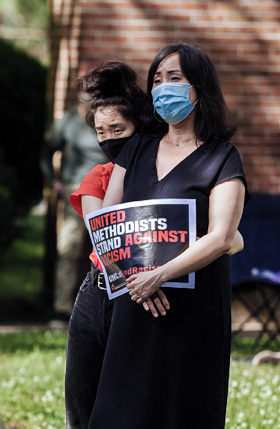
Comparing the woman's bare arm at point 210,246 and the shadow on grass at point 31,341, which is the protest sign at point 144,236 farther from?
the shadow on grass at point 31,341

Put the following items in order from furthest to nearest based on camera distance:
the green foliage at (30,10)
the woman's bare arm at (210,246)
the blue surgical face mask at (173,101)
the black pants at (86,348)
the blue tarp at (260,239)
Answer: the green foliage at (30,10) → the blue tarp at (260,239) → the black pants at (86,348) → the blue surgical face mask at (173,101) → the woman's bare arm at (210,246)

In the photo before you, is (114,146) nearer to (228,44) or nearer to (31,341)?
(31,341)

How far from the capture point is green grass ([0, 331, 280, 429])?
14.0 feet

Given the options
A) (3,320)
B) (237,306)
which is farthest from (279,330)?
(3,320)

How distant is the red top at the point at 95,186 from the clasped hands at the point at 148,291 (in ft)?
1.05

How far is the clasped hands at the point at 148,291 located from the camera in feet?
8.13

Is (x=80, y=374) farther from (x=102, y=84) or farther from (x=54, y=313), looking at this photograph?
(x=54, y=313)

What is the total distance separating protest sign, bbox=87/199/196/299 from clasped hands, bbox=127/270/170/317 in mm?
36

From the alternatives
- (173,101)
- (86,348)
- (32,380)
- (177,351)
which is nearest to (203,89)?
(173,101)

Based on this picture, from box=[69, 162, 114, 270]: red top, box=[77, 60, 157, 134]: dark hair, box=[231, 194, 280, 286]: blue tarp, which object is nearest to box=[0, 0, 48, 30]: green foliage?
box=[231, 194, 280, 286]: blue tarp

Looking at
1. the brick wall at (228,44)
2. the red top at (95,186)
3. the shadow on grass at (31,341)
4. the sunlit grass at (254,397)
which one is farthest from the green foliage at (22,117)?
the red top at (95,186)

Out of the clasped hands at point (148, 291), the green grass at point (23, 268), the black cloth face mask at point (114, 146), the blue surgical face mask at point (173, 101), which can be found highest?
the blue surgical face mask at point (173, 101)

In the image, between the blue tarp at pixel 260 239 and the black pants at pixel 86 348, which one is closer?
the black pants at pixel 86 348

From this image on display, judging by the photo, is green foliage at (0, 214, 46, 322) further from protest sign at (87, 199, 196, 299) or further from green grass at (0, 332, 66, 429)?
protest sign at (87, 199, 196, 299)
